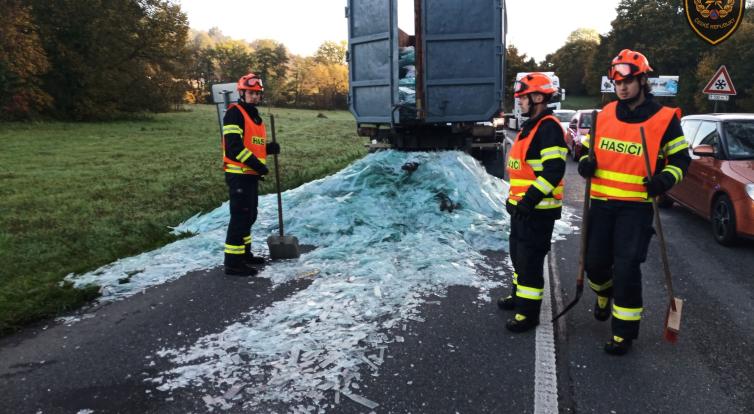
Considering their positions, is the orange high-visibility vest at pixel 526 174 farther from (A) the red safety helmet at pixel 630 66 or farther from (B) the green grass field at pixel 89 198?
(B) the green grass field at pixel 89 198

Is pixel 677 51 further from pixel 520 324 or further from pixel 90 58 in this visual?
pixel 520 324

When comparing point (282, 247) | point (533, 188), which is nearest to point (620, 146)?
point (533, 188)

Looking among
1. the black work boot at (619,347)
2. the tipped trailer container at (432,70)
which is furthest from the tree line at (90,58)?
the black work boot at (619,347)

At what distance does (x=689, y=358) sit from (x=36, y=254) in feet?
20.7

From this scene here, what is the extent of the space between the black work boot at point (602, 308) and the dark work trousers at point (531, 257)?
49cm

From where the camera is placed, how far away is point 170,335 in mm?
3861

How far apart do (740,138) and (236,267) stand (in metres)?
6.46

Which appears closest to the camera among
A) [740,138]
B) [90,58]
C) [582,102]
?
[740,138]

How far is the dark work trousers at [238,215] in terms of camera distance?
206 inches

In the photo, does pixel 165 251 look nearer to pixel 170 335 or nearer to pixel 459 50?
pixel 170 335

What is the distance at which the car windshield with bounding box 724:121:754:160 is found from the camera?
6.62 m

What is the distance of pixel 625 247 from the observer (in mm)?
3514

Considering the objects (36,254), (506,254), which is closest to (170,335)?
(36,254)

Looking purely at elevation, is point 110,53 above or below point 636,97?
above
